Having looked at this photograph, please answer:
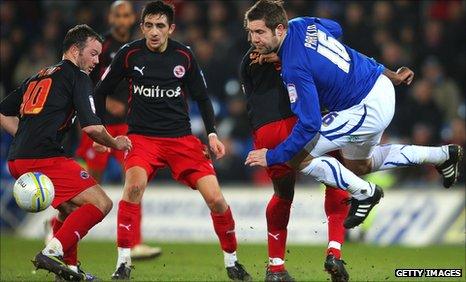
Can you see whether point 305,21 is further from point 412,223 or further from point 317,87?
point 412,223

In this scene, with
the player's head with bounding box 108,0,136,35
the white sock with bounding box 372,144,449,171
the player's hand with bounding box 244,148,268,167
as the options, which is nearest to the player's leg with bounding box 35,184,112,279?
the player's hand with bounding box 244,148,268,167

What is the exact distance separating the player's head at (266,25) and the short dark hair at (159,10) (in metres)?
1.25

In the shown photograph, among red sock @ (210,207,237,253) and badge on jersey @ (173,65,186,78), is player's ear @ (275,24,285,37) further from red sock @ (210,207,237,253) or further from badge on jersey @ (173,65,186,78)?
red sock @ (210,207,237,253)

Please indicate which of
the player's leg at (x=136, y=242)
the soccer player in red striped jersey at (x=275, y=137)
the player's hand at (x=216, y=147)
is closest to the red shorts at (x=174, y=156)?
the player's hand at (x=216, y=147)

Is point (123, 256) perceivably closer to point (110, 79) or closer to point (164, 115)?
point (164, 115)

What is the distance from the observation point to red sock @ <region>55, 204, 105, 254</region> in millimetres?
7996

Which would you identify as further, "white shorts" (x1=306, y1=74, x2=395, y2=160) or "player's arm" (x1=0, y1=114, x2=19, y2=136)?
"player's arm" (x1=0, y1=114, x2=19, y2=136)

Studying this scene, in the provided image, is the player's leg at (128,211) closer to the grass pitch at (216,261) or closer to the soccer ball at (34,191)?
the grass pitch at (216,261)

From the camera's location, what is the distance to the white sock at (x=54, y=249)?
780 cm

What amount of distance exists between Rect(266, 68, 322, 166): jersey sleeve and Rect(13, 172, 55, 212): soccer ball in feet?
6.12

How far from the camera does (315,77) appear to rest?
7789 millimetres

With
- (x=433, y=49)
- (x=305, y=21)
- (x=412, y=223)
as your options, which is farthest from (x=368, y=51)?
(x=305, y=21)

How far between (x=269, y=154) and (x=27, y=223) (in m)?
8.56

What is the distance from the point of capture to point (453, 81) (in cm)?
1567
